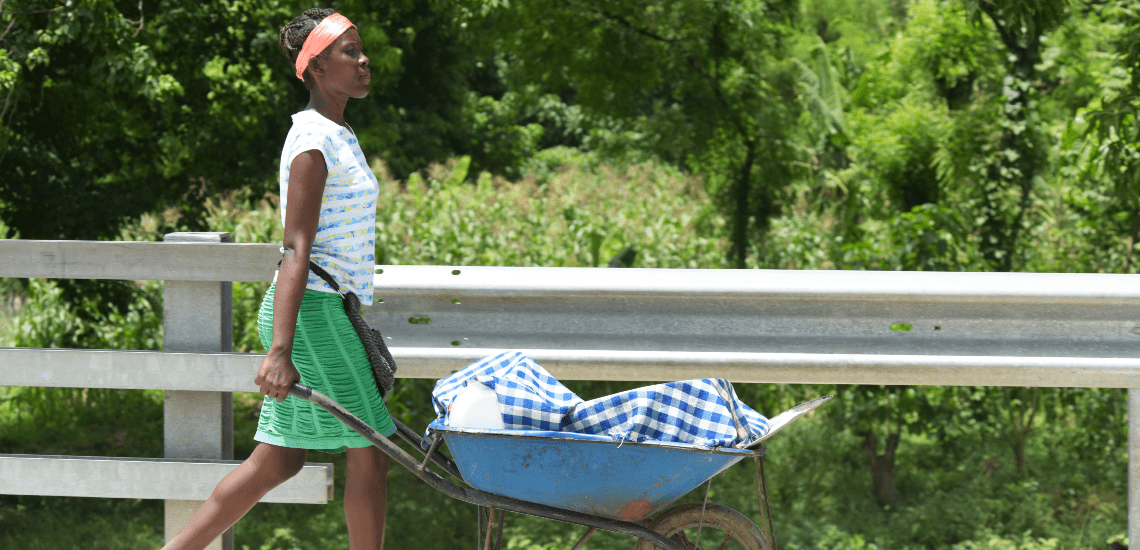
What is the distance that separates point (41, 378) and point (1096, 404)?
5.28 m

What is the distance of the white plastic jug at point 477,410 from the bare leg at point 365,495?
461 millimetres

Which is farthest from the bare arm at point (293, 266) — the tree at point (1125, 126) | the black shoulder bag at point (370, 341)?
the tree at point (1125, 126)

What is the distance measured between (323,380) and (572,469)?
2.48 ft

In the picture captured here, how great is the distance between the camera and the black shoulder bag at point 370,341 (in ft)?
8.55

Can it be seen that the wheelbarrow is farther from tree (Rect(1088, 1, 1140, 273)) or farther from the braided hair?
tree (Rect(1088, 1, 1140, 273))

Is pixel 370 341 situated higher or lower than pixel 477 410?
higher

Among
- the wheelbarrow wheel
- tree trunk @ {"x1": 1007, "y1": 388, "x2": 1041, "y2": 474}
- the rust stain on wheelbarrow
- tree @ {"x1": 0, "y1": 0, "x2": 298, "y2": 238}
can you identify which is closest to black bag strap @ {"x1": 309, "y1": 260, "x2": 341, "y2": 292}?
the rust stain on wheelbarrow

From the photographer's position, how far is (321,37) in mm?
2568

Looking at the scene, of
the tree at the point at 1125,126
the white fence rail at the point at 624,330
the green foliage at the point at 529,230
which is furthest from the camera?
the green foliage at the point at 529,230

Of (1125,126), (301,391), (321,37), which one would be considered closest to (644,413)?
(301,391)

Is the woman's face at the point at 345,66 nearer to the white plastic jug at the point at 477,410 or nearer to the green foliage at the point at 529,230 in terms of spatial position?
the white plastic jug at the point at 477,410

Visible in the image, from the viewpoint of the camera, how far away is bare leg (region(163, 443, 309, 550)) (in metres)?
2.69

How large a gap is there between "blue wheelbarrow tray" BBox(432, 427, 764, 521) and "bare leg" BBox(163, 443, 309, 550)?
1.96 feet

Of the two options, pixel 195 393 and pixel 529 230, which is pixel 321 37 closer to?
pixel 195 393
